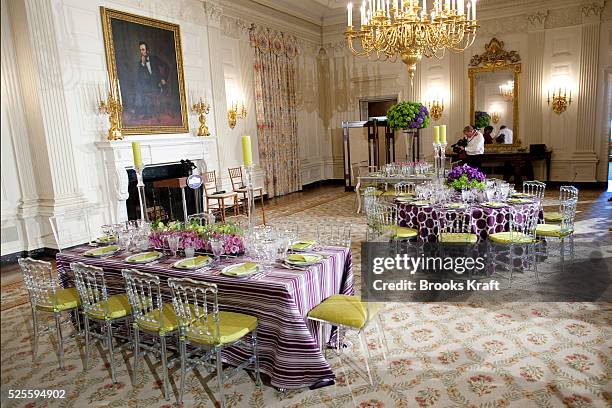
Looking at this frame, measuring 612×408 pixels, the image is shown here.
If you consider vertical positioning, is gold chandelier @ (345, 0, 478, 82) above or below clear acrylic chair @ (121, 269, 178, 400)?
above

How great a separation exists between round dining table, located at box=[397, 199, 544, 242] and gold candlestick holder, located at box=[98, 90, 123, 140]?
4502 millimetres

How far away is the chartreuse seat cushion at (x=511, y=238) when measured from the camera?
4488 millimetres

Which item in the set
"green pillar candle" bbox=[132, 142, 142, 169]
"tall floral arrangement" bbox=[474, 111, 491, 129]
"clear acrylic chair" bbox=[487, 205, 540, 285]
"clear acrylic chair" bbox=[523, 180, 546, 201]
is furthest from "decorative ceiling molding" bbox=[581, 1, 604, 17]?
"green pillar candle" bbox=[132, 142, 142, 169]

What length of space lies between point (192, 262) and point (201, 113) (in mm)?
5968

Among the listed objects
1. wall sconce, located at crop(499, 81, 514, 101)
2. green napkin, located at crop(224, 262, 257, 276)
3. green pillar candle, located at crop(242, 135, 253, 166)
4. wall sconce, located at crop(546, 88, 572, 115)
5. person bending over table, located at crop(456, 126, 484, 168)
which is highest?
wall sconce, located at crop(499, 81, 514, 101)

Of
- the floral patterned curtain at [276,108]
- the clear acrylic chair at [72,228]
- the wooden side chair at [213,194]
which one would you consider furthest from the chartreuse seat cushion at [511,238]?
the floral patterned curtain at [276,108]

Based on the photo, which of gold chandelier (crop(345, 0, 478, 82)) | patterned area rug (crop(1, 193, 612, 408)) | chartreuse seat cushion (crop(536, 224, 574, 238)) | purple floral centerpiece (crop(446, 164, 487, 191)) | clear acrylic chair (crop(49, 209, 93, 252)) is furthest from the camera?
clear acrylic chair (crop(49, 209, 93, 252))

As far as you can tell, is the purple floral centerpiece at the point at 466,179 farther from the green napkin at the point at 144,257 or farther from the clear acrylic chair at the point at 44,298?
the clear acrylic chair at the point at 44,298

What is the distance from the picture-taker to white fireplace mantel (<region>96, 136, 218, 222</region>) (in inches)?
277

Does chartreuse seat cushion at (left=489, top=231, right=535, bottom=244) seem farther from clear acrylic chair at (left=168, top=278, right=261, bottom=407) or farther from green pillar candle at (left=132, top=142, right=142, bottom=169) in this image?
green pillar candle at (left=132, top=142, right=142, bottom=169)

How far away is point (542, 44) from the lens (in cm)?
1020

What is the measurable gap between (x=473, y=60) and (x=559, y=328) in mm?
8699

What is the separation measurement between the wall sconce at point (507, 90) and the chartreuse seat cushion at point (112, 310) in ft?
33.0

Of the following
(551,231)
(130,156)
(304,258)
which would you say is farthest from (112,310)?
(130,156)
